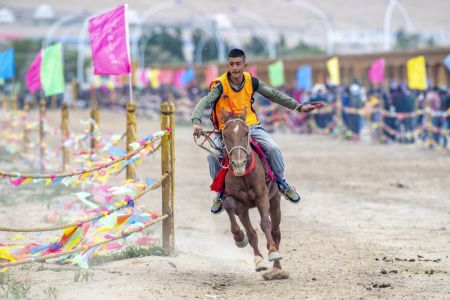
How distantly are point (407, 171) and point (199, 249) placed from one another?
347 inches

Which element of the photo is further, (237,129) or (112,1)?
(112,1)

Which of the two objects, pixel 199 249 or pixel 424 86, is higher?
pixel 424 86

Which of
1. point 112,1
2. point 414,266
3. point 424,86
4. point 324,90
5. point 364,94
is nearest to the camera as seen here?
point 414,266

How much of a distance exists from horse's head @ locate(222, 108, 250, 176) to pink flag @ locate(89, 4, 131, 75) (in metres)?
3.44

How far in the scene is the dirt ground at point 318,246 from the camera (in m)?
7.71

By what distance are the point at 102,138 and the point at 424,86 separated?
11.3 meters

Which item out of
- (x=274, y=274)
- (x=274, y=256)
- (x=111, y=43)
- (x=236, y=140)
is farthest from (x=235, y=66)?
(x=111, y=43)

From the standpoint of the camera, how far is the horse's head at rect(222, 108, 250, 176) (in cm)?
804

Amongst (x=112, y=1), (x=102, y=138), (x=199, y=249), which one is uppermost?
(x=112, y=1)

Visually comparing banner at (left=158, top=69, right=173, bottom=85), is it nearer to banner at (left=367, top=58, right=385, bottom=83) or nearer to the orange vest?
banner at (left=367, top=58, right=385, bottom=83)

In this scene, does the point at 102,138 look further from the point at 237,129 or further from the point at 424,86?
the point at 424,86

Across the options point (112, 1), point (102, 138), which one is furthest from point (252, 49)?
point (102, 138)

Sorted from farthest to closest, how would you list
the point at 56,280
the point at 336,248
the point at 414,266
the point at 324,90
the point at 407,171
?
the point at 324,90, the point at 407,171, the point at 336,248, the point at 414,266, the point at 56,280

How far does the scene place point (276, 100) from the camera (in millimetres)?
8766
